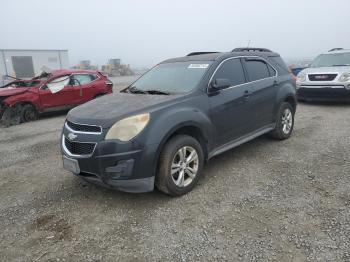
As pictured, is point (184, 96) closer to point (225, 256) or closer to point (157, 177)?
point (157, 177)

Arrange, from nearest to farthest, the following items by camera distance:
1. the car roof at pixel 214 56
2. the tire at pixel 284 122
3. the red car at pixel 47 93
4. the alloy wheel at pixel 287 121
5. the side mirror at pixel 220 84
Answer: the side mirror at pixel 220 84 → the car roof at pixel 214 56 → the tire at pixel 284 122 → the alloy wheel at pixel 287 121 → the red car at pixel 47 93

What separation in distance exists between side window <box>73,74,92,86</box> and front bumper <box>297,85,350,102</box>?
6864 mm

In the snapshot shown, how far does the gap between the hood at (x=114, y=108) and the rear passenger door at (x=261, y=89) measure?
5.37ft

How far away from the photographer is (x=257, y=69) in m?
5.45

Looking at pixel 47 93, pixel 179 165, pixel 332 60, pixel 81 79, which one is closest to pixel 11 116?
pixel 47 93

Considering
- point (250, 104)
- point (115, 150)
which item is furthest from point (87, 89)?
point (115, 150)

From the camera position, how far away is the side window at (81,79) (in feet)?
33.2

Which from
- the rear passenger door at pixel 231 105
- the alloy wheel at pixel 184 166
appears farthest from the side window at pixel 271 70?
the alloy wheel at pixel 184 166

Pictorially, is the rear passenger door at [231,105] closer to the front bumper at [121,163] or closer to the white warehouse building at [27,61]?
the front bumper at [121,163]

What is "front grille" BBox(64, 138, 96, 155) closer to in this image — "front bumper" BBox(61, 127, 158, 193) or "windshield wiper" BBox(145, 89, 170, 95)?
"front bumper" BBox(61, 127, 158, 193)

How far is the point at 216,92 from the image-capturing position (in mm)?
4434

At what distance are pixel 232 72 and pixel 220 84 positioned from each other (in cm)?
68

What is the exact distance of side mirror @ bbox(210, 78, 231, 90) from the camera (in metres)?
4.33

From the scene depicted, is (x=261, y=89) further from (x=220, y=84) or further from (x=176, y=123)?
(x=176, y=123)
